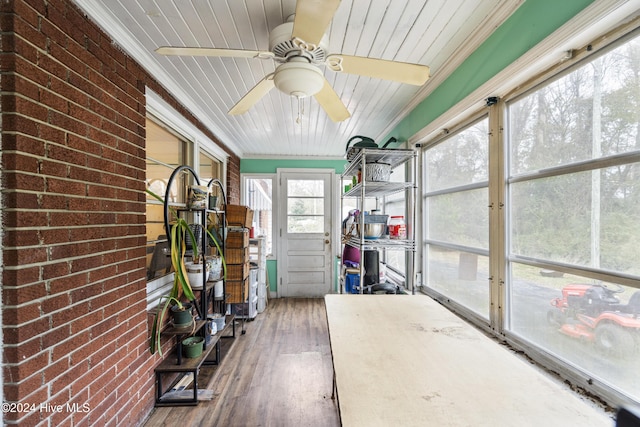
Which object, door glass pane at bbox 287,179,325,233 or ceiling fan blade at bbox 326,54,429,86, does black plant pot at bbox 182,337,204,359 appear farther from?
door glass pane at bbox 287,179,325,233

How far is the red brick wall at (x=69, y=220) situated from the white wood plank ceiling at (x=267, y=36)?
19 cm

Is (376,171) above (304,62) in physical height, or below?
below

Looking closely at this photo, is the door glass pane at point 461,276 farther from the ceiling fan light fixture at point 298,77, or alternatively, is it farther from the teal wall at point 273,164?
the teal wall at point 273,164

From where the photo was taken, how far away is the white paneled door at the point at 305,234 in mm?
4672

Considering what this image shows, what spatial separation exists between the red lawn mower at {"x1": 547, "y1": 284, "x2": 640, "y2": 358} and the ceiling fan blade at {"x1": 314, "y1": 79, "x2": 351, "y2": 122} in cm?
135

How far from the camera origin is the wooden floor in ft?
5.99

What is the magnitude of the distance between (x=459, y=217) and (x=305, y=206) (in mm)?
2985

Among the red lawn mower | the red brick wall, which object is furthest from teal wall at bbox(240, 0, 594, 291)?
the red brick wall

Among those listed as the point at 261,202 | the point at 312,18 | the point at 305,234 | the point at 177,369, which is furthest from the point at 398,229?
the point at 261,202

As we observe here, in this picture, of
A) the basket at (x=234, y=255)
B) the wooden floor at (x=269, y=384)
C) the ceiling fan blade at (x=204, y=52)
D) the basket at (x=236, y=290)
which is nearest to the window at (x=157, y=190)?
the basket at (x=234, y=255)

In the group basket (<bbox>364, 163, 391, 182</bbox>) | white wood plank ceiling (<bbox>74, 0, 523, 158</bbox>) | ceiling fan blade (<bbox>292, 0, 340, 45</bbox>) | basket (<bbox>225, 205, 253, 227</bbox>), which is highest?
white wood plank ceiling (<bbox>74, 0, 523, 158</bbox>)

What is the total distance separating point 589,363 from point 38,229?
2158 mm

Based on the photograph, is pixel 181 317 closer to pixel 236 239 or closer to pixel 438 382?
pixel 236 239

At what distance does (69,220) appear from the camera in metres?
1.24
